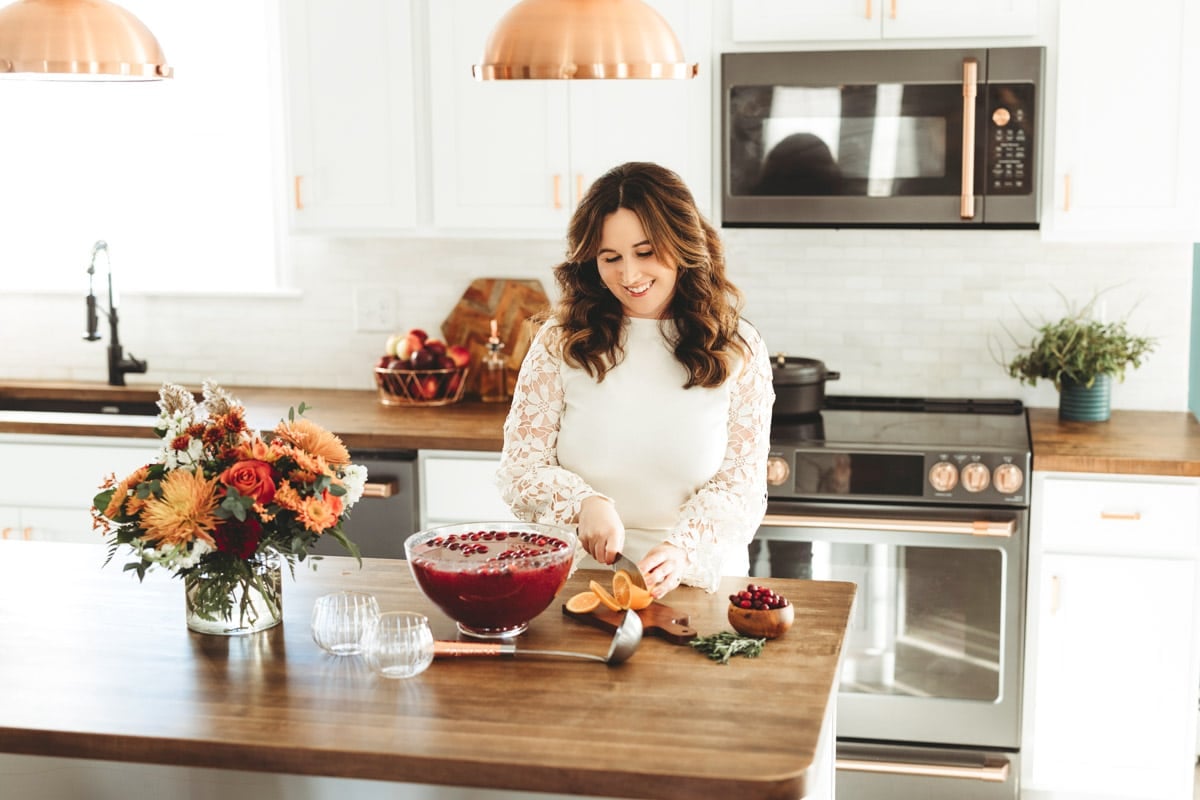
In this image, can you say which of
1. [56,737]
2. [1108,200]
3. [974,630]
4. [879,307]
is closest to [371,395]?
[879,307]

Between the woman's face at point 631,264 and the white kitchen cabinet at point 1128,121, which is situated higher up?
the white kitchen cabinet at point 1128,121

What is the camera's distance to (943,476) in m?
3.46

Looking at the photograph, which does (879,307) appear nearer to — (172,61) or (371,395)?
(371,395)

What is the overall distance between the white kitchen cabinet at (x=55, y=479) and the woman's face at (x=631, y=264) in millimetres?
1935

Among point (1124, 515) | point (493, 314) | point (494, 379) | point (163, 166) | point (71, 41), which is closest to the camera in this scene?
point (71, 41)

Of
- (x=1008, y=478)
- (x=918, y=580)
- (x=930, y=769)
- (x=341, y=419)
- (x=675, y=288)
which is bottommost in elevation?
(x=930, y=769)

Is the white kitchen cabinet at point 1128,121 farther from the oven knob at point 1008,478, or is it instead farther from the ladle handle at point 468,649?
the ladle handle at point 468,649

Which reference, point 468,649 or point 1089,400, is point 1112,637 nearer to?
point 1089,400

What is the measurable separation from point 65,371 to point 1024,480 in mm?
3208

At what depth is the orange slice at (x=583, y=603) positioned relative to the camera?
2098mm

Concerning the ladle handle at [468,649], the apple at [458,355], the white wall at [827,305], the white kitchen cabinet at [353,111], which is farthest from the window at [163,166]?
the ladle handle at [468,649]

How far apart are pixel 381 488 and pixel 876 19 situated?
182 centimetres

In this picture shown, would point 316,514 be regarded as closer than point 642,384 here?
Yes

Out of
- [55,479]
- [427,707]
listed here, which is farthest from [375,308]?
[427,707]
